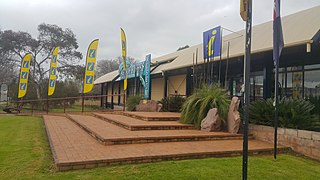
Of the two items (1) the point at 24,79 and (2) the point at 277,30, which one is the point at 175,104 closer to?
(2) the point at 277,30

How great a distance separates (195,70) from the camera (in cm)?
1175

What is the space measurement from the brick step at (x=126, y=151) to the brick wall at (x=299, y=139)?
0.26m

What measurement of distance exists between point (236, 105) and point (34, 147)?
219 inches

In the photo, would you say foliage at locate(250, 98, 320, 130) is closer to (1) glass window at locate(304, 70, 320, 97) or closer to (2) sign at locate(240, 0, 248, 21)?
(1) glass window at locate(304, 70, 320, 97)

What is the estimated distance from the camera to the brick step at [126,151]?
14.2ft

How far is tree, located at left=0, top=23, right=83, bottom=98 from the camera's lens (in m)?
27.8

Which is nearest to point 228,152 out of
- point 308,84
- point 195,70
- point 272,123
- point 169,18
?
point 272,123

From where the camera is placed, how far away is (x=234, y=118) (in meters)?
7.44

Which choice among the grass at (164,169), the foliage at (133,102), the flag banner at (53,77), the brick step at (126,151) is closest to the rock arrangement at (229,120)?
the brick step at (126,151)

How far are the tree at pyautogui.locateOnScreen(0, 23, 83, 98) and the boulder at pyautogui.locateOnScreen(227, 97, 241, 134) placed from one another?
24000 mm

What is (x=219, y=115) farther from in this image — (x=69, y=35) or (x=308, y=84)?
(x=69, y=35)

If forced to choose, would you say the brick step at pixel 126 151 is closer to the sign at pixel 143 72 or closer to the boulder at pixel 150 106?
the boulder at pixel 150 106

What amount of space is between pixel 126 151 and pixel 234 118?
378cm

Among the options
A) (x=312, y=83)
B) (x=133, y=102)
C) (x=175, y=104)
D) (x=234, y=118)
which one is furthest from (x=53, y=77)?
(x=312, y=83)
